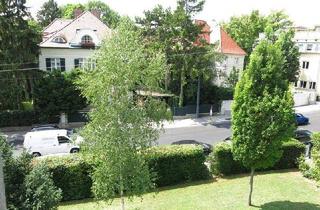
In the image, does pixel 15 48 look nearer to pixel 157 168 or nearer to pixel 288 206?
pixel 157 168

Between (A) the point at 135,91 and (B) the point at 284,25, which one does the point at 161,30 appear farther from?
(B) the point at 284,25

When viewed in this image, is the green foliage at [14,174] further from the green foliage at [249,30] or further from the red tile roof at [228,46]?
the green foliage at [249,30]

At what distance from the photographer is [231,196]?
18703 millimetres

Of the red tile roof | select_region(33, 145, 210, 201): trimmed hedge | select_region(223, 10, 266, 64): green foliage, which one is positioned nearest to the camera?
select_region(33, 145, 210, 201): trimmed hedge

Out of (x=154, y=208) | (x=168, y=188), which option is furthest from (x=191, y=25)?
(x=154, y=208)

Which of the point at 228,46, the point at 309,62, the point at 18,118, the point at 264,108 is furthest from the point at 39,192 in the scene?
the point at 309,62

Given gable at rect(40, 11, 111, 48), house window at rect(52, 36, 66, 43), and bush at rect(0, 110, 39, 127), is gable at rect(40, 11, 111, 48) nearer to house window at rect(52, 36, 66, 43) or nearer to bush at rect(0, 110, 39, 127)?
house window at rect(52, 36, 66, 43)

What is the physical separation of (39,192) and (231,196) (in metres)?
10.5

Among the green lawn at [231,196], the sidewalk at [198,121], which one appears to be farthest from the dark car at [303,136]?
the sidewalk at [198,121]

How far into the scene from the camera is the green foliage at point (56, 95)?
3572 centimetres

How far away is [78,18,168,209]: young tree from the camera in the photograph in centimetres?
1373

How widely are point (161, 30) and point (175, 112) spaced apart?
984 cm

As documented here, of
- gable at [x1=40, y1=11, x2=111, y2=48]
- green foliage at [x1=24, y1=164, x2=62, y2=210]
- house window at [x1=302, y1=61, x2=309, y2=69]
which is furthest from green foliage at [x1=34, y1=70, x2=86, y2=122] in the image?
house window at [x1=302, y1=61, x2=309, y2=69]

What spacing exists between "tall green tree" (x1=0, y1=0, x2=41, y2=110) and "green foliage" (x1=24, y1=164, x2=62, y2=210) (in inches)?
1009
